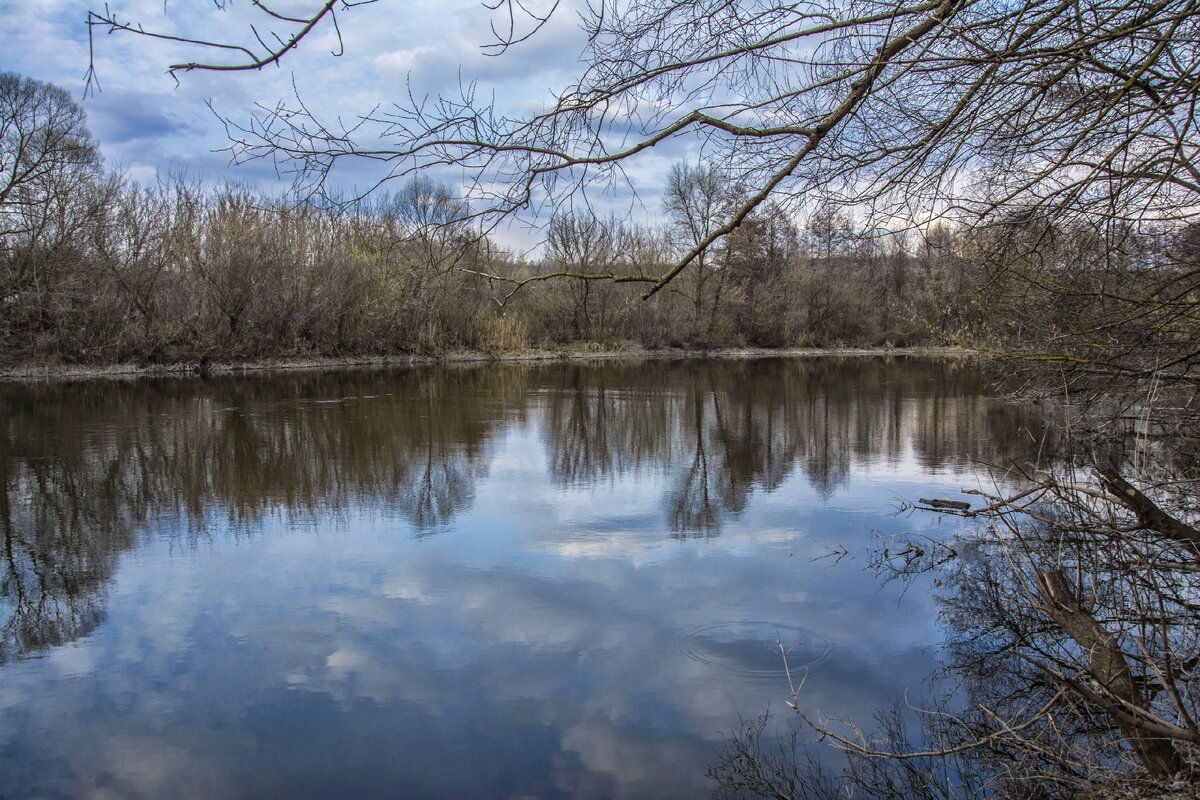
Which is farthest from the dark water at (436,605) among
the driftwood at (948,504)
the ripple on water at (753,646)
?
the driftwood at (948,504)

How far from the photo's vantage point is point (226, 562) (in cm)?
730

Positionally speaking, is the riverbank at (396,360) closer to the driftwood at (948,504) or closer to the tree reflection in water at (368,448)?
the tree reflection in water at (368,448)

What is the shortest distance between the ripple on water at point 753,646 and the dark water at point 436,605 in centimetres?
2

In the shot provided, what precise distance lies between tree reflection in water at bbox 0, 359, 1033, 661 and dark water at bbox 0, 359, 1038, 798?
0.07 m

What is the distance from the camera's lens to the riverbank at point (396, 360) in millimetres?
26958

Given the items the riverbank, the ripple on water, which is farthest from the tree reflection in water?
the riverbank

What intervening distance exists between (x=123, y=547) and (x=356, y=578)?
2.58 meters

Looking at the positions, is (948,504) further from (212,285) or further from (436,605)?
(212,285)

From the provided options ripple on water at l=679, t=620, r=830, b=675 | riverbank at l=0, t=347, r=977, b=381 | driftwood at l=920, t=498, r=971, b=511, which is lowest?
ripple on water at l=679, t=620, r=830, b=675

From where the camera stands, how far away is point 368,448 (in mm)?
12992

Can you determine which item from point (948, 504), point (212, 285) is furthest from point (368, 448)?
point (212, 285)

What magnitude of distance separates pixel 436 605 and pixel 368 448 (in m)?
7.22

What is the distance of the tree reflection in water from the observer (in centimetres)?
836

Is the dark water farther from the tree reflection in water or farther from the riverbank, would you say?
the riverbank
